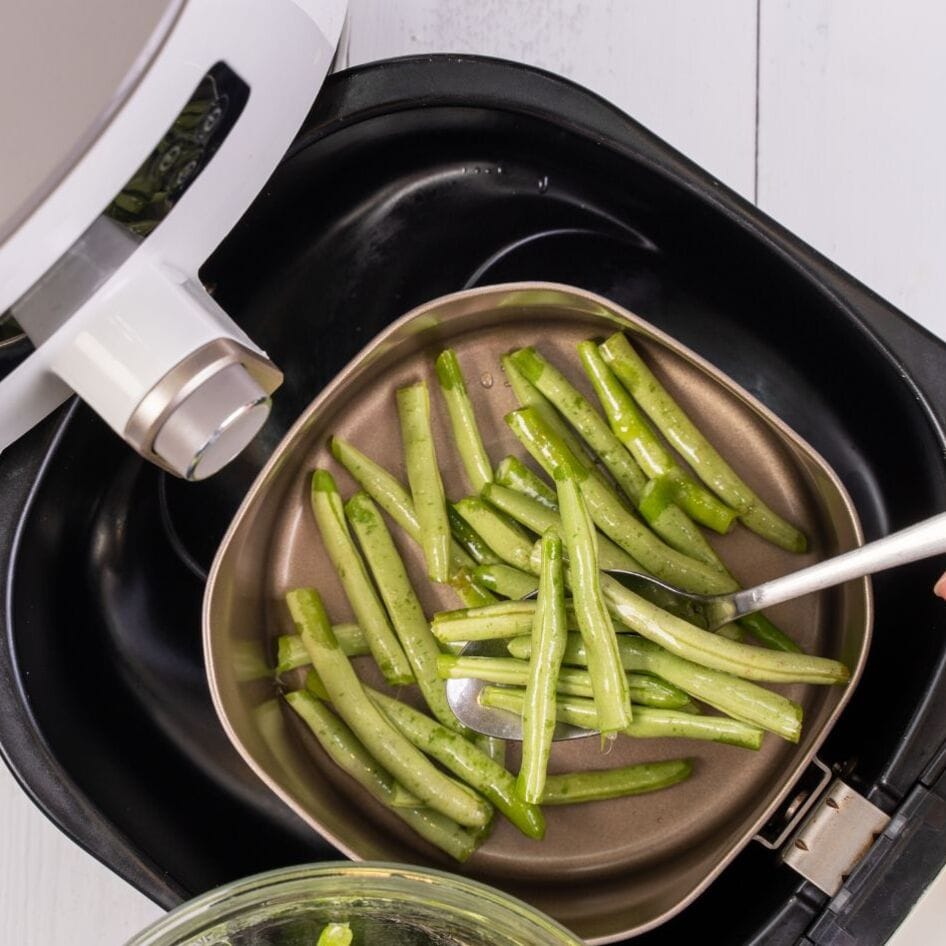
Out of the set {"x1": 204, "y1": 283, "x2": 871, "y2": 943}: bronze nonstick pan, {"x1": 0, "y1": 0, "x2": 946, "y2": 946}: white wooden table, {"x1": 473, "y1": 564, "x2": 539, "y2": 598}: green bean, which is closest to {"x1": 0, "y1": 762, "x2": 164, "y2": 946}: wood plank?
{"x1": 0, "y1": 0, "x2": 946, "y2": 946}: white wooden table

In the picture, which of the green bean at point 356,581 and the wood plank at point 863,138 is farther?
the wood plank at point 863,138

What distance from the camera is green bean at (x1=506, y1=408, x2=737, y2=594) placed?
951 millimetres

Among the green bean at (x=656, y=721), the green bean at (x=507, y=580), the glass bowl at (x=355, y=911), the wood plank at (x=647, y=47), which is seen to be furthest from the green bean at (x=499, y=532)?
the wood plank at (x=647, y=47)

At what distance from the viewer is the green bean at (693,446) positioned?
97cm

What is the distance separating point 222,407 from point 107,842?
0.43m

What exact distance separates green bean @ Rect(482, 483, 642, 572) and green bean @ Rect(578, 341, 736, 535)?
68mm

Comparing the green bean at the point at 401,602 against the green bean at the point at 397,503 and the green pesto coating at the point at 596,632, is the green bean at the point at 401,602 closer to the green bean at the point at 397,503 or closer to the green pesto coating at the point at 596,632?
the green bean at the point at 397,503

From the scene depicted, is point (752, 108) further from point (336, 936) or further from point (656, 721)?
point (336, 936)

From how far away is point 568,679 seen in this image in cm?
93

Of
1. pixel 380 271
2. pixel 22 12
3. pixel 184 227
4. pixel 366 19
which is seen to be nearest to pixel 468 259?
pixel 380 271

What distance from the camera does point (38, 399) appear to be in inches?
30.9

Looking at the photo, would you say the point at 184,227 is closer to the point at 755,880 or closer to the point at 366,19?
the point at 366,19

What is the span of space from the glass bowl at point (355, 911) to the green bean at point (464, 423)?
33cm

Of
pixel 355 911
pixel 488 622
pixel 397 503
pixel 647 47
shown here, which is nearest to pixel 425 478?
pixel 397 503
